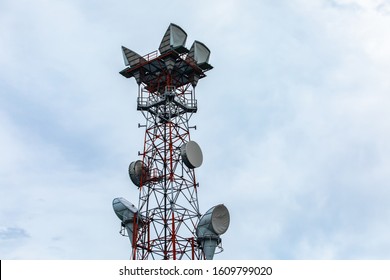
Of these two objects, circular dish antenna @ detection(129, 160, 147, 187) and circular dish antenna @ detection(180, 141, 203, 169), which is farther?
circular dish antenna @ detection(129, 160, 147, 187)

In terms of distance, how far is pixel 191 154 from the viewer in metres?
57.7

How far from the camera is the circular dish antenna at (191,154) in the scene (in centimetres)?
5719

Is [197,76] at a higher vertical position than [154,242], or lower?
higher

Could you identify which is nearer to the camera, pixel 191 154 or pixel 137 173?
pixel 191 154

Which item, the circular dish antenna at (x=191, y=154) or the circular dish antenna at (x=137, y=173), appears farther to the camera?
the circular dish antenna at (x=137, y=173)

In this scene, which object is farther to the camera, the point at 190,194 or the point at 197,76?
the point at 197,76

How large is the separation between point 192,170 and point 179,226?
19.2 feet

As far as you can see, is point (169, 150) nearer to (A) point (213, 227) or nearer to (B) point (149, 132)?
(B) point (149, 132)

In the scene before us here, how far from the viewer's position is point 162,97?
61062 millimetres

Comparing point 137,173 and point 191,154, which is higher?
point 191,154

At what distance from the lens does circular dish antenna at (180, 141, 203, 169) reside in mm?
57188
